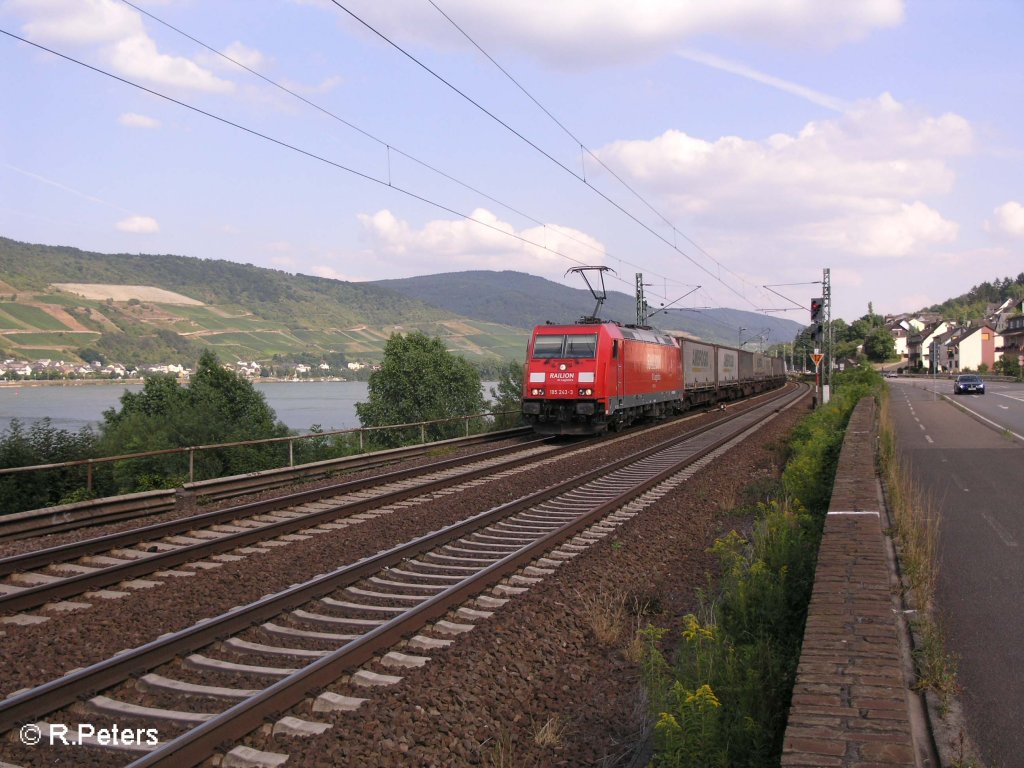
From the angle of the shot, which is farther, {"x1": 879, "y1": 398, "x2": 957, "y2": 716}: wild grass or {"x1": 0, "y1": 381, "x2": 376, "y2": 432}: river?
{"x1": 0, "y1": 381, "x2": 376, "y2": 432}: river

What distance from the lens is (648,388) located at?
27.8 m

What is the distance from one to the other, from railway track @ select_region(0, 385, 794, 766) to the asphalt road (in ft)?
11.4

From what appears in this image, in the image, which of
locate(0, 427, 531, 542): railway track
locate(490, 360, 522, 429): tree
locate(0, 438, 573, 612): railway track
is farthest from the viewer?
locate(490, 360, 522, 429): tree

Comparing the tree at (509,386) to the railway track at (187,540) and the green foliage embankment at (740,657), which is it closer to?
the railway track at (187,540)

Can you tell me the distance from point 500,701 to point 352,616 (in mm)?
2114

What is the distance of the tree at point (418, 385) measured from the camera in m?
51.8

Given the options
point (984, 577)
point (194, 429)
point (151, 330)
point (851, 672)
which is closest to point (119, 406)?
point (194, 429)

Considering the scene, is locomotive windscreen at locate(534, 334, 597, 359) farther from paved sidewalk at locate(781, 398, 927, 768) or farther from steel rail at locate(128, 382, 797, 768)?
paved sidewalk at locate(781, 398, 927, 768)

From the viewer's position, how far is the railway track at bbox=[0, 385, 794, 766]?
4.75 metres

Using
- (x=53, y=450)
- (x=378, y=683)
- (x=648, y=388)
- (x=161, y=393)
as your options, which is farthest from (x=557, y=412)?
(x=161, y=393)

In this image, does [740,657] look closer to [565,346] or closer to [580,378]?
[580,378]

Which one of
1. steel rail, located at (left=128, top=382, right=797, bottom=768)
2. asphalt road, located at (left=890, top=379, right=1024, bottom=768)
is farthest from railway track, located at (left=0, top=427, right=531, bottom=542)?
asphalt road, located at (left=890, top=379, right=1024, bottom=768)

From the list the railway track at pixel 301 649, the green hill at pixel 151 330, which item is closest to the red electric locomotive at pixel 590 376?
the railway track at pixel 301 649

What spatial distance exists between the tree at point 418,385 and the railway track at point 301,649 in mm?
41019
